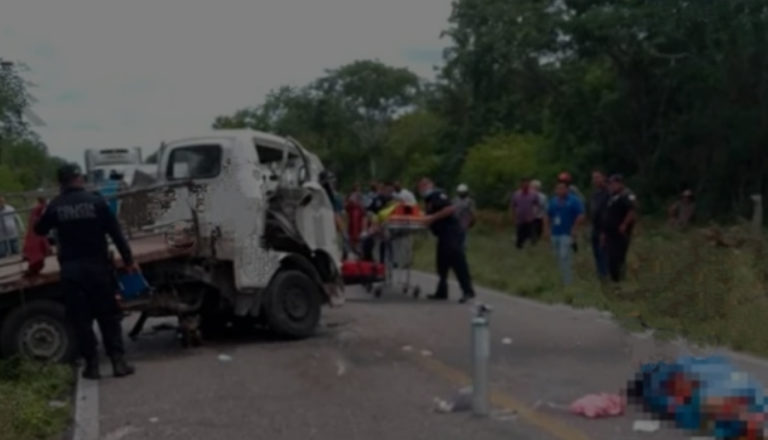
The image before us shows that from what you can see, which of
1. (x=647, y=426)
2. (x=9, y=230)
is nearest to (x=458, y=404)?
(x=647, y=426)

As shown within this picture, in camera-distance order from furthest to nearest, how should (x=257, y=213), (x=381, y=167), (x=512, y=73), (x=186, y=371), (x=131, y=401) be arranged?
1. (x=381, y=167)
2. (x=512, y=73)
3. (x=257, y=213)
4. (x=186, y=371)
5. (x=131, y=401)

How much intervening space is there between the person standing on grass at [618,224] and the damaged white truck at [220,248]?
15.9 ft

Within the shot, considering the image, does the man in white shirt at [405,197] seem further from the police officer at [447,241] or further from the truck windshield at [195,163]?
the truck windshield at [195,163]

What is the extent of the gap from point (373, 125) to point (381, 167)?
558 centimetres

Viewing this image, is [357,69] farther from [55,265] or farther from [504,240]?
[55,265]

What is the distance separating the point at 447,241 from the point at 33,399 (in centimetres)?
960

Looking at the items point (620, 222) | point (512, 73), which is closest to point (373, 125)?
point (512, 73)

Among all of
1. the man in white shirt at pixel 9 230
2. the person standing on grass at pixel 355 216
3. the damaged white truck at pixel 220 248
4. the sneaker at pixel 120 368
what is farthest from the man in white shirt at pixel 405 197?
the sneaker at pixel 120 368

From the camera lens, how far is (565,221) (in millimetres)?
20359

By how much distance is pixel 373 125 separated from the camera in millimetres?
90250

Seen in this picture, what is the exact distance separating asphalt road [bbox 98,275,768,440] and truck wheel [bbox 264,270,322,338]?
197mm

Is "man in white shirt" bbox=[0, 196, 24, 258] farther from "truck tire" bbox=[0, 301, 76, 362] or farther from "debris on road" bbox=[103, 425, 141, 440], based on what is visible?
"debris on road" bbox=[103, 425, 141, 440]

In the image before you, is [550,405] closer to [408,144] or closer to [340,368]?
[340,368]

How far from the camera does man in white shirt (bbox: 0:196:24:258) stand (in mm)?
14588
